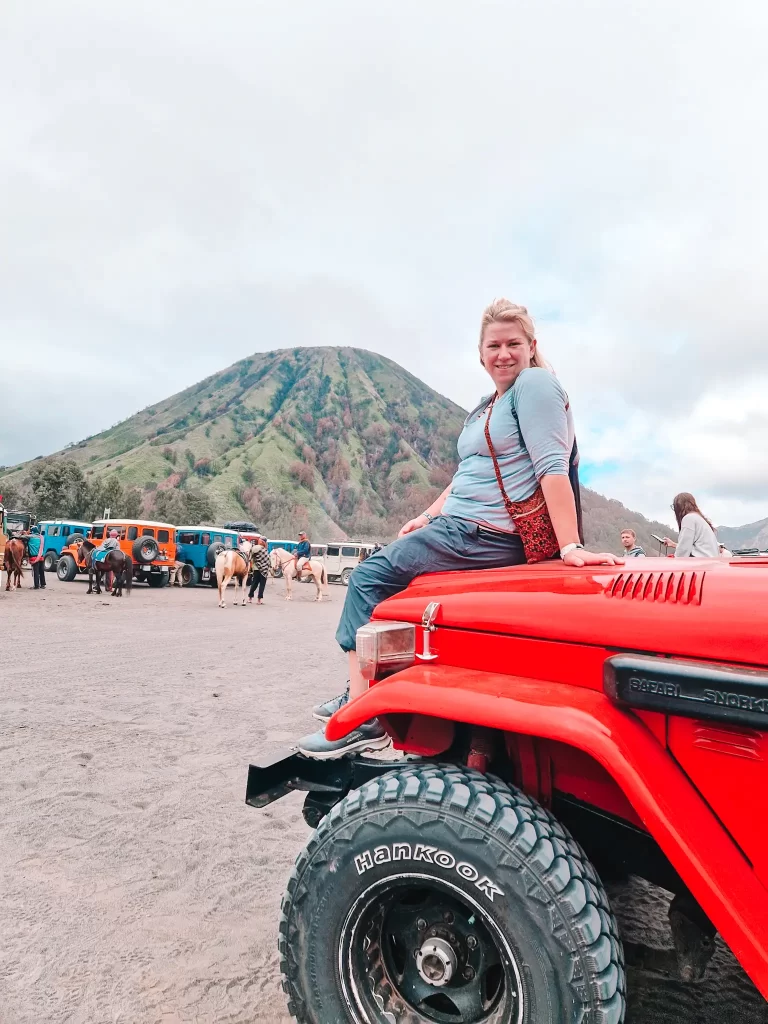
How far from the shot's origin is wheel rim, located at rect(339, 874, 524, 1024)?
1513 millimetres

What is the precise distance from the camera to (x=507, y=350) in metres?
2.37

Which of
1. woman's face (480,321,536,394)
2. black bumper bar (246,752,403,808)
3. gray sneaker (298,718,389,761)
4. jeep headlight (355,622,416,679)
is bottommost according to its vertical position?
black bumper bar (246,752,403,808)

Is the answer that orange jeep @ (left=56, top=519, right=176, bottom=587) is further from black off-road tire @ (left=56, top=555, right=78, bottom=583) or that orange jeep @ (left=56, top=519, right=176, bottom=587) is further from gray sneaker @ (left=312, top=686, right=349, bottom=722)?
gray sneaker @ (left=312, top=686, right=349, bottom=722)

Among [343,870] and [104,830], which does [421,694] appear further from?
[104,830]

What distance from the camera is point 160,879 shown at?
8.65ft

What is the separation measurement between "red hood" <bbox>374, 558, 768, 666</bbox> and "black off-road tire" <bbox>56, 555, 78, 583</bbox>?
2479 cm

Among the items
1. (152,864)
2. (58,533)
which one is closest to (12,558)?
(58,533)

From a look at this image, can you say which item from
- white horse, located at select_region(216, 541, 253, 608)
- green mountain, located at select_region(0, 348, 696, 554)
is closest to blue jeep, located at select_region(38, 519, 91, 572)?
white horse, located at select_region(216, 541, 253, 608)

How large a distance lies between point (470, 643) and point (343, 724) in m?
0.44

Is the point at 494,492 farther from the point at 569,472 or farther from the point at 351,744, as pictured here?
the point at 351,744

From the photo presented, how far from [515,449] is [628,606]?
2.97 feet

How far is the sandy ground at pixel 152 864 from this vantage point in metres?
1.96

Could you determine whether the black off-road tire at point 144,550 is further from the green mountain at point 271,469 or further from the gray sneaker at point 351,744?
the green mountain at point 271,469

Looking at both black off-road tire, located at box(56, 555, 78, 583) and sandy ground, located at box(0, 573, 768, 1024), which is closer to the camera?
sandy ground, located at box(0, 573, 768, 1024)
